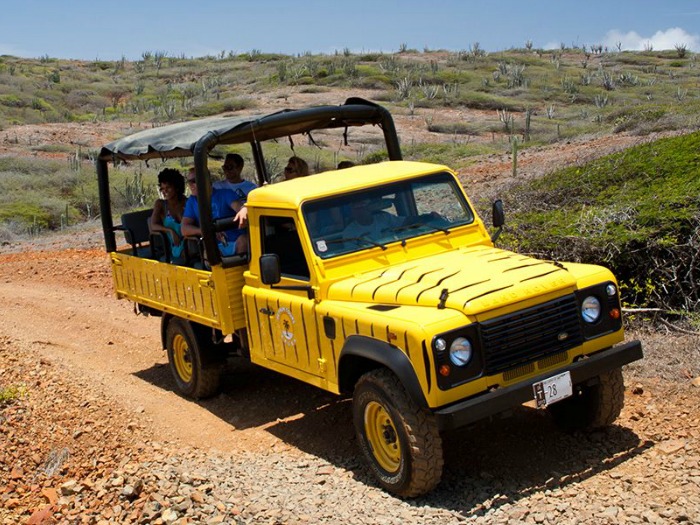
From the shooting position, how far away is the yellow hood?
5.59 m

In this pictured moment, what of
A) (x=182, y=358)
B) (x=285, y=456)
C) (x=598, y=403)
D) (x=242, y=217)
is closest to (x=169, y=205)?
(x=182, y=358)

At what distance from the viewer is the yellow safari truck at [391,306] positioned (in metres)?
5.47

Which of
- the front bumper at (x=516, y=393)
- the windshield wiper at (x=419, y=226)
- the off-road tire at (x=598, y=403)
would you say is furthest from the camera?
the windshield wiper at (x=419, y=226)

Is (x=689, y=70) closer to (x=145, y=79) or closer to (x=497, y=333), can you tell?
(x=145, y=79)

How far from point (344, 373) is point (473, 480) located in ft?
3.55

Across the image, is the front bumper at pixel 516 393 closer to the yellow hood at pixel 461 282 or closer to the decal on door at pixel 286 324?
the yellow hood at pixel 461 282

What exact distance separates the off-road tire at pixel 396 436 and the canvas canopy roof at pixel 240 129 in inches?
106

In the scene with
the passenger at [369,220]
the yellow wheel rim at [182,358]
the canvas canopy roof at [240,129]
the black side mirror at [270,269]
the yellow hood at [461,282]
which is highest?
the canvas canopy roof at [240,129]

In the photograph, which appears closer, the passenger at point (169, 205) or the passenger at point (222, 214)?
the passenger at point (222, 214)

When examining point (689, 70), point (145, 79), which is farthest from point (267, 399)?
point (145, 79)

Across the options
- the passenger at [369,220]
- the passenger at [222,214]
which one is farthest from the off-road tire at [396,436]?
the passenger at [222,214]

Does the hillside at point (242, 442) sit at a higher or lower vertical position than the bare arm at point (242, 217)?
lower

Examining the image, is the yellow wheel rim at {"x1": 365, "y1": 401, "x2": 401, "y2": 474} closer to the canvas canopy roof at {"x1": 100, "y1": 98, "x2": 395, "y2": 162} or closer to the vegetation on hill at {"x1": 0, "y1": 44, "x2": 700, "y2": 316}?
the canvas canopy roof at {"x1": 100, "y1": 98, "x2": 395, "y2": 162}

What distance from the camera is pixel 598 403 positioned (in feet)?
20.6
